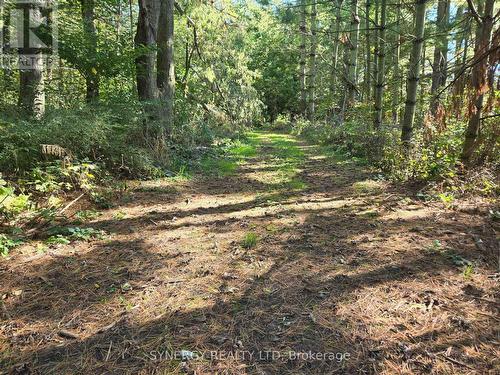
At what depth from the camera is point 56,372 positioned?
167 centimetres

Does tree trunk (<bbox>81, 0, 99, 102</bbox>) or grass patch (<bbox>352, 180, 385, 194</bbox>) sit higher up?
tree trunk (<bbox>81, 0, 99, 102</bbox>)

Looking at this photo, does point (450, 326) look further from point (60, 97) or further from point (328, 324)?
point (60, 97)

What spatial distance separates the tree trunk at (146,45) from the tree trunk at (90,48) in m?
0.85

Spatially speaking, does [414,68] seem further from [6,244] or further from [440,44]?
[440,44]

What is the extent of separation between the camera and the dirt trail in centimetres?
176

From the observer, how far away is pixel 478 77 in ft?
10.1

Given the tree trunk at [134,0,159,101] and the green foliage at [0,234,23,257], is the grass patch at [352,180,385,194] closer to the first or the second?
the green foliage at [0,234,23,257]

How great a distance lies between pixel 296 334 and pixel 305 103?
18164mm

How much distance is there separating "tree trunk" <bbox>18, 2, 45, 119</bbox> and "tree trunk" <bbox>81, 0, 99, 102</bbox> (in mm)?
822

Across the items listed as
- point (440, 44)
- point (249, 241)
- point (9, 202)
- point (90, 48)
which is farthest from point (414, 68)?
point (440, 44)

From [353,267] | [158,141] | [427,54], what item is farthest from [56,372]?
[427,54]

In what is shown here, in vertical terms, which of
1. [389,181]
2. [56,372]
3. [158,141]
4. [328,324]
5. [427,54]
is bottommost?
[56,372]

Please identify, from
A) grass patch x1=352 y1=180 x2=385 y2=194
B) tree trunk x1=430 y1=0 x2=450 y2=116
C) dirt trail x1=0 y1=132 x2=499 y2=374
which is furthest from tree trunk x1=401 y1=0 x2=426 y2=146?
dirt trail x1=0 y1=132 x2=499 y2=374

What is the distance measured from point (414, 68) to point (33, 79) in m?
6.78
